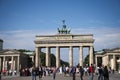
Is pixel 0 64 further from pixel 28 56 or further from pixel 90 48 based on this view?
pixel 90 48

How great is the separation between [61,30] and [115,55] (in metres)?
22.0

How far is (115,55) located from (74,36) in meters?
20.0

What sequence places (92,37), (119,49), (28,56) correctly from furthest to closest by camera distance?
(28,56)
(119,49)
(92,37)

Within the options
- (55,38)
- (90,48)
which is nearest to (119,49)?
(90,48)

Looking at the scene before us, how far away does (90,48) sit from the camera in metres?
94.0

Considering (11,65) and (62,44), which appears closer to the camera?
(62,44)

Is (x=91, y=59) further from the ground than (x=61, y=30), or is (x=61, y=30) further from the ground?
(x=61, y=30)

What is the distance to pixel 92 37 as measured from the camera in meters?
92.7

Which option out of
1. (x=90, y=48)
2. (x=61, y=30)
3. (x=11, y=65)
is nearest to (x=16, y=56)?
(x=11, y=65)

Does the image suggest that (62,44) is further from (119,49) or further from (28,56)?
(28,56)

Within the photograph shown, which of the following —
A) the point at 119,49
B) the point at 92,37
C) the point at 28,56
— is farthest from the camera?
the point at 28,56

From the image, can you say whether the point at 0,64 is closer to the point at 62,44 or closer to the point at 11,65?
the point at 11,65

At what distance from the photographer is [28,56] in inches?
4786

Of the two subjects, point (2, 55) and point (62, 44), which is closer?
point (62, 44)
